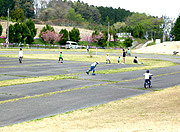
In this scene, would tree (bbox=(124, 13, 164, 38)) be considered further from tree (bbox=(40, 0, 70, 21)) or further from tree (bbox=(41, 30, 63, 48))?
tree (bbox=(41, 30, 63, 48))

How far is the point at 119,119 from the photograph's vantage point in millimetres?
10062

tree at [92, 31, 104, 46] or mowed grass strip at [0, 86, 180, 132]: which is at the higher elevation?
tree at [92, 31, 104, 46]

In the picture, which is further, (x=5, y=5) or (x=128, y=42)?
(x=5, y=5)

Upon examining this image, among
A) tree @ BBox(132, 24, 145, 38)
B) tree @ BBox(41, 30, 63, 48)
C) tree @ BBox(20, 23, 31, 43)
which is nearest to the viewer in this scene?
tree @ BBox(20, 23, 31, 43)

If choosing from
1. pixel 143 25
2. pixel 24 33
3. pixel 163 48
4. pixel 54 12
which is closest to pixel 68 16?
pixel 54 12

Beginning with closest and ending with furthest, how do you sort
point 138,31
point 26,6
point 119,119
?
point 119,119 → point 26,6 → point 138,31

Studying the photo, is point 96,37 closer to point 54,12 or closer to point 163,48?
point 163,48

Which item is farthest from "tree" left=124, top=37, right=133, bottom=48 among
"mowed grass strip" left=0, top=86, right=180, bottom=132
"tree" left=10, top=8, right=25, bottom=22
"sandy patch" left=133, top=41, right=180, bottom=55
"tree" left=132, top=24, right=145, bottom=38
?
"mowed grass strip" left=0, top=86, right=180, bottom=132

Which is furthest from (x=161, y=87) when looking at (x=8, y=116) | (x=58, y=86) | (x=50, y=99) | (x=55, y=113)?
(x=8, y=116)

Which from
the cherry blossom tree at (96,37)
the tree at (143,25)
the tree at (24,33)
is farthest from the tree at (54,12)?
the tree at (24,33)

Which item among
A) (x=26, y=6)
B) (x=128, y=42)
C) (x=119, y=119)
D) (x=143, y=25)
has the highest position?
(x=26, y=6)

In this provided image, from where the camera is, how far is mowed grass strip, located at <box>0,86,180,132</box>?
8672 millimetres

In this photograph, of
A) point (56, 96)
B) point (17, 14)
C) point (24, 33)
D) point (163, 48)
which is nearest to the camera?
point (56, 96)

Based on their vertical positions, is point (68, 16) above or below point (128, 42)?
above
